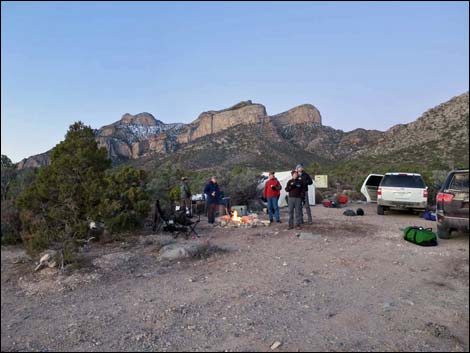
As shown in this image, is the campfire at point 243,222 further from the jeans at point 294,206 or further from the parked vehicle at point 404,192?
the parked vehicle at point 404,192

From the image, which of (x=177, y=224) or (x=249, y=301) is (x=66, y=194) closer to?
(x=177, y=224)

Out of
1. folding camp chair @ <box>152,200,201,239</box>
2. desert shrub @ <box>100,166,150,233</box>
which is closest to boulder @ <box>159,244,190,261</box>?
desert shrub @ <box>100,166,150,233</box>

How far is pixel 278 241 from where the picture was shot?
8.23 metres

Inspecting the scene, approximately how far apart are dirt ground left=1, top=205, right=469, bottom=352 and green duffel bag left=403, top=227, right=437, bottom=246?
17 centimetres

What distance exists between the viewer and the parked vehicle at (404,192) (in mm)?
11539

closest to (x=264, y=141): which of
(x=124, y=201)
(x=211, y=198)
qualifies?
(x=211, y=198)

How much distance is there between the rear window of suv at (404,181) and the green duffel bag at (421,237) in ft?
14.5

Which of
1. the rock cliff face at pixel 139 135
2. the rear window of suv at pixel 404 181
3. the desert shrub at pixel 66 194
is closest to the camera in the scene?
the desert shrub at pixel 66 194

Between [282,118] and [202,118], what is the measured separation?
784 inches

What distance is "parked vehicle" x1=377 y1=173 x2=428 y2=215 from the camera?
1154cm

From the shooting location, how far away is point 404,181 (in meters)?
11.9

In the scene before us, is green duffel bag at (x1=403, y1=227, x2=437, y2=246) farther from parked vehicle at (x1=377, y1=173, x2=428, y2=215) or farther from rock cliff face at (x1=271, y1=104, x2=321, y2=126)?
rock cliff face at (x1=271, y1=104, x2=321, y2=126)

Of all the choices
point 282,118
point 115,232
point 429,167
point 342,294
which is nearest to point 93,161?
point 115,232

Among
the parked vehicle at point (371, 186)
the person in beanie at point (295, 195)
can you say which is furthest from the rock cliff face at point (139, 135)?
the person in beanie at point (295, 195)
